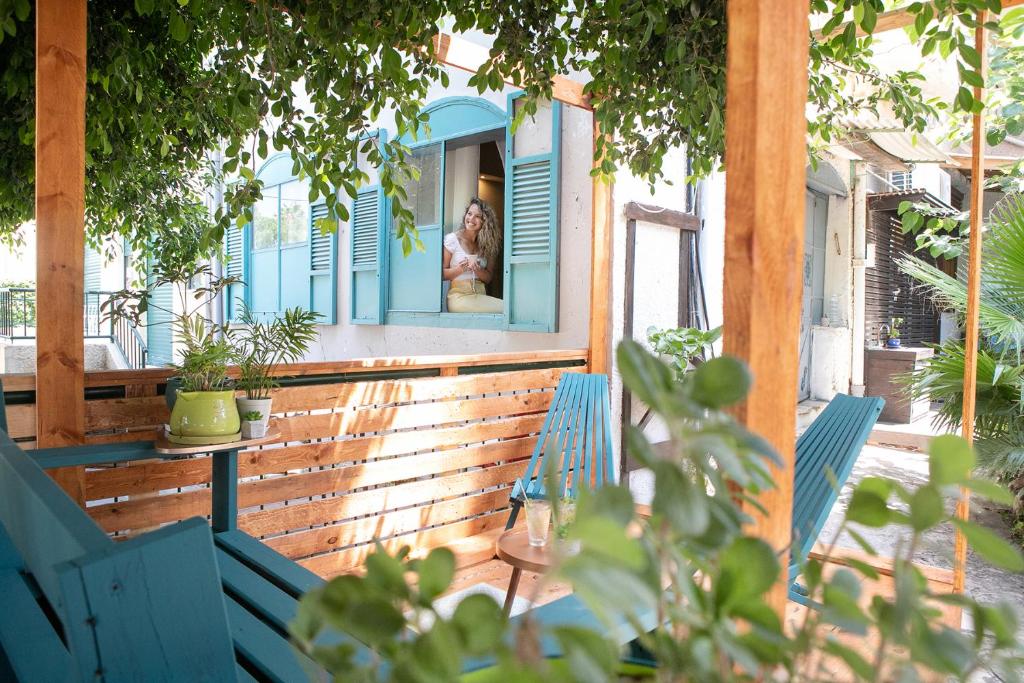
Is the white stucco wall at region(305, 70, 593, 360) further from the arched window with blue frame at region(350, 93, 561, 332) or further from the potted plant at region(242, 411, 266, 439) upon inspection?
the potted plant at region(242, 411, 266, 439)

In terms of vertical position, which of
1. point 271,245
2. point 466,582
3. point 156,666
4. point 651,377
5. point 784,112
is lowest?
point 466,582

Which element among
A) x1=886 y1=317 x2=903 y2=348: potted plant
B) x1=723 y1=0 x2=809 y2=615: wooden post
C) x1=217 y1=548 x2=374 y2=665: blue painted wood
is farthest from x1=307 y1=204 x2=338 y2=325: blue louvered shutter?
x1=886 y1=317 x2=903 y2=348: potted plant

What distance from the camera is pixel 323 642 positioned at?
104cm

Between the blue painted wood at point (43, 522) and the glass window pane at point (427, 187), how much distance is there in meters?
4.54

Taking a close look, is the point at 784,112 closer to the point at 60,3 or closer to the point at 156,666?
the point at 156,666

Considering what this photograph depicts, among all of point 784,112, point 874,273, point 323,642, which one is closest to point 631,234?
point 784,112

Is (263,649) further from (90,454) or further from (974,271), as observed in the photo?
(974,271)

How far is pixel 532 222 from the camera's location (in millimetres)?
4613

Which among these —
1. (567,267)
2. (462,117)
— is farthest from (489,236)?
(567,267)

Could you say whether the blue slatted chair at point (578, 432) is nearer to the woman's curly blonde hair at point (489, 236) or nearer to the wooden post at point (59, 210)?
the woman's curly blonde hair at point (489, 236)

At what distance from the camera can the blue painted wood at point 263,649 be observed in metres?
1.24

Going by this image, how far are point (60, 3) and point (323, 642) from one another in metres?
2.17

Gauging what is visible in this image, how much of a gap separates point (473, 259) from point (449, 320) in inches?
17.9

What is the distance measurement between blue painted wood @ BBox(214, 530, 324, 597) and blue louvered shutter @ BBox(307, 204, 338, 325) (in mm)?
4236
